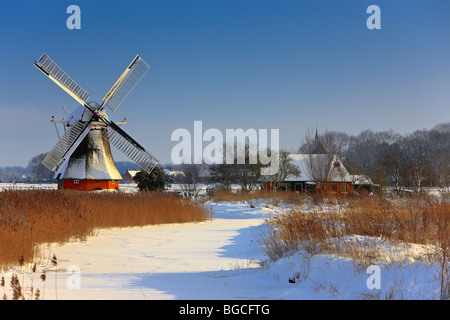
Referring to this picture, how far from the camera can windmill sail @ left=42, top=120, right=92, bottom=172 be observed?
23.6 meters

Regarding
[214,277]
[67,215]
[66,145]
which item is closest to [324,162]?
[66,145]

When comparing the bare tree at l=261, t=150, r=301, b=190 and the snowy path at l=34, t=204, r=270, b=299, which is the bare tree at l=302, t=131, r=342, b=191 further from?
the snowy path at l=34, t=204, r=270, b=299

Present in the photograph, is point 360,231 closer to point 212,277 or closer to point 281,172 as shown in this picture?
point 212,277

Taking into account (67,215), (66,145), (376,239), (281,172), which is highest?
(66,145)

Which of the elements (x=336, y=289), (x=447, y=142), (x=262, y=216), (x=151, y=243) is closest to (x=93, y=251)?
(x=151, y=243)

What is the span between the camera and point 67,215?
38.3 feet

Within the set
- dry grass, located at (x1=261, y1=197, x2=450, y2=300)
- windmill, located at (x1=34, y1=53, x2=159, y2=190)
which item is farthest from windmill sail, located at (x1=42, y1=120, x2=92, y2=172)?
dry grass, located at (x1=261, y1=197, x2=450, y2=300)

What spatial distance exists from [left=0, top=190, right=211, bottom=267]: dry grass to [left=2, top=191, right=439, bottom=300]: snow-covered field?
542 mm

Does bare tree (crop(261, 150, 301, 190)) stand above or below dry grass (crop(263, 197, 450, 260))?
above

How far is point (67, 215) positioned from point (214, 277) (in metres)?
6.77

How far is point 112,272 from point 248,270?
2390 mm

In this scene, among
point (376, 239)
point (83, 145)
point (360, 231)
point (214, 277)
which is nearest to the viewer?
point (214, 277)

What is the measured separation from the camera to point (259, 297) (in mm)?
5164

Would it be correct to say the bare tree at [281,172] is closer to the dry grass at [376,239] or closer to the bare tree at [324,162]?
the bare tree at [324,162]
